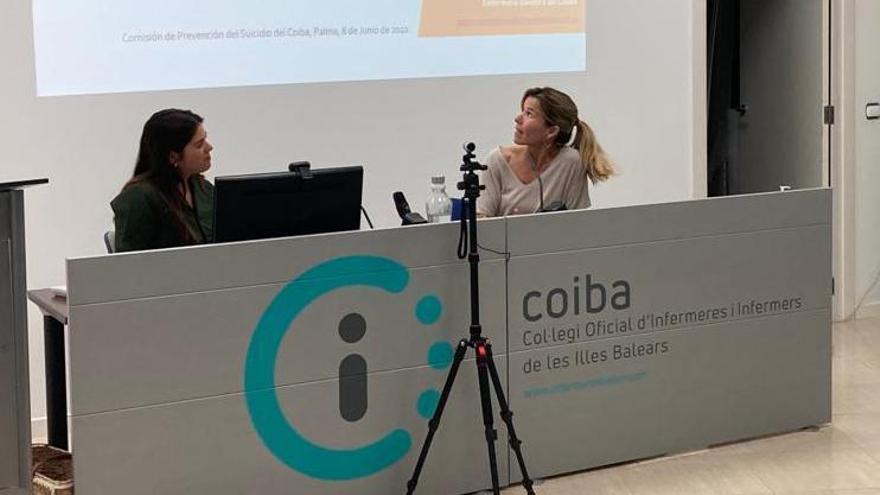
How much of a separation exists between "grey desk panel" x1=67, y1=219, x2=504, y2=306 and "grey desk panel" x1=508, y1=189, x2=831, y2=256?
0.45ft

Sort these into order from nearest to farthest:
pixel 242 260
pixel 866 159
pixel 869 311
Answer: pixel 242 260, pixel 866 159, pixel 869 311

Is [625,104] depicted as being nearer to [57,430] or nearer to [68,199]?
[68,199]

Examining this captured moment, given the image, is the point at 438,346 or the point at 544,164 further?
the point at 544,164

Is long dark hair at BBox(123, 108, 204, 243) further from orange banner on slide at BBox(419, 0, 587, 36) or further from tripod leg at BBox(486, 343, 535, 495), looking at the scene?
orange banner on slide at BBox(419, 0, 587, 36)

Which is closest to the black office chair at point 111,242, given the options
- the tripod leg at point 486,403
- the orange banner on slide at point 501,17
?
the tripod leg at point 486,403

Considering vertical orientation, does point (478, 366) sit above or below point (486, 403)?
above

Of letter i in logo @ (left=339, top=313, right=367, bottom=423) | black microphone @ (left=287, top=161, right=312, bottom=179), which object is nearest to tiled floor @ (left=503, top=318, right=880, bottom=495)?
letter i in logo @ (left=339, top=313, right=367, bottom=423)

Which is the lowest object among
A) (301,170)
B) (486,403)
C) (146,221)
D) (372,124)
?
(486,403)

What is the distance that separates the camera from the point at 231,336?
352 cm

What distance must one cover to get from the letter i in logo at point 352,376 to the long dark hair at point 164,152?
2.17ft

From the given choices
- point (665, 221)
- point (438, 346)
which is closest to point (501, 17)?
point (665, 221)

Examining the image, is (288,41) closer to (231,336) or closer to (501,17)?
(501,17)

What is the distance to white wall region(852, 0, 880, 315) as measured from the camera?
643cm

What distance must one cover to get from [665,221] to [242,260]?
1.51m
